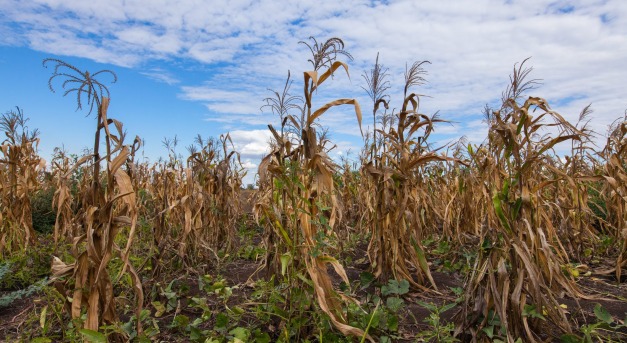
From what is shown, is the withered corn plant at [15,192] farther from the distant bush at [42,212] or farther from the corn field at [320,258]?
the distant bush at [42,212]

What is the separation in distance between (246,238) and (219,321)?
12.0 ft

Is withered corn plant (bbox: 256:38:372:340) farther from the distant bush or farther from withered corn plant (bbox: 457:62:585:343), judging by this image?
the distant bush

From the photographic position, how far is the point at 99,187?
2512 mm

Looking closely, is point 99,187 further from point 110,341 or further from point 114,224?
point 110,341

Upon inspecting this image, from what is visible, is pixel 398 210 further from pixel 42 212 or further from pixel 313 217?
pixel 42 212

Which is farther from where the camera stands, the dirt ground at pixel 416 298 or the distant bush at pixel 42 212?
the distant bush at pixel 42 212

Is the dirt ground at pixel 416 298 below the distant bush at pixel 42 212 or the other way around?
below

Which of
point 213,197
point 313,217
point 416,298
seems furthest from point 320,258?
point 213,197

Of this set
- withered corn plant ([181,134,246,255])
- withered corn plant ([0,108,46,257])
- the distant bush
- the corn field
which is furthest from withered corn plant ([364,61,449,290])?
the distant bush

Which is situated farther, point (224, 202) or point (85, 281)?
point (224, 202)

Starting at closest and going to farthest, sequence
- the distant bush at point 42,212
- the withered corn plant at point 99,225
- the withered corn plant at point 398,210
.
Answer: the withered corn plant at point 99,225
the withered corn plant at point 398,210
the distant bush at point 42,212

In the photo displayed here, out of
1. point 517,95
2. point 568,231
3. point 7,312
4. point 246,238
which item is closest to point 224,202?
point 246,238

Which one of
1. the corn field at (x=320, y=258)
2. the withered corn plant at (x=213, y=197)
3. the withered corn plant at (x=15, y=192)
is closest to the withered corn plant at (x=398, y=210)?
the corn field at (x=320, y=258)

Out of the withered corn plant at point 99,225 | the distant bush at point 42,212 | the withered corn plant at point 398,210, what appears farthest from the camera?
the distant bush at point 42,212
